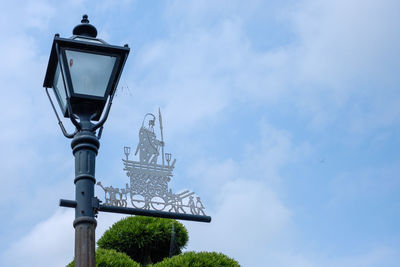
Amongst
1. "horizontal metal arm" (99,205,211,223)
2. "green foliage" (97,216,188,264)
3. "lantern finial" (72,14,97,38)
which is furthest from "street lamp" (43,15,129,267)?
"green foliage" (97,216,188,264)

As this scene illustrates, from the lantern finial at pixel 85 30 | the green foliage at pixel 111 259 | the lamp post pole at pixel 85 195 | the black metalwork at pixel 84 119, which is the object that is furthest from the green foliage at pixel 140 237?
the lamp post pole at pixel 85 195

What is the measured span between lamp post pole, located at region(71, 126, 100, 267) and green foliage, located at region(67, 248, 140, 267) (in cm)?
666

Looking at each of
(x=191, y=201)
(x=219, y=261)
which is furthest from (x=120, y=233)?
(x=191, y=201)

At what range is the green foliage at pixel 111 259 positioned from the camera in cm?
1131

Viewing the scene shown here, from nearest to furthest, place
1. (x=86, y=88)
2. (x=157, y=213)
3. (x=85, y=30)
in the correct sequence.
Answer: (x=86, y=88), (x=85, y=30), (x=157, y=213)

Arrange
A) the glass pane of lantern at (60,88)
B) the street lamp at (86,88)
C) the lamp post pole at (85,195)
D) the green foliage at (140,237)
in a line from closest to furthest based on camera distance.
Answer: the lamp post pole at (85,195) → the street lamp at (86,88) → the glass pane of lantern at (60,88) → the green foliage at (140,237)

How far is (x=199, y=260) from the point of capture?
11445mm

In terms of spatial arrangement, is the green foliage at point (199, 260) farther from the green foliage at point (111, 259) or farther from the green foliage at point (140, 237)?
the green foliage at point (140, 237)

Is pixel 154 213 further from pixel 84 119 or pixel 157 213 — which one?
pixel 84 119

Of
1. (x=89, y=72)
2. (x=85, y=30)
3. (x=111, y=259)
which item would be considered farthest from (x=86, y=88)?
(x=111, y=259)

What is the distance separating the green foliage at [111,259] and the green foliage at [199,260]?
0.55 metres

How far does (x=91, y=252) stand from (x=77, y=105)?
1114 mm

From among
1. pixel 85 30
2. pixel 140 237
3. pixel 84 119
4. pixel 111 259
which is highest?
pixel 140 237

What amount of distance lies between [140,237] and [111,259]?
1.32m
